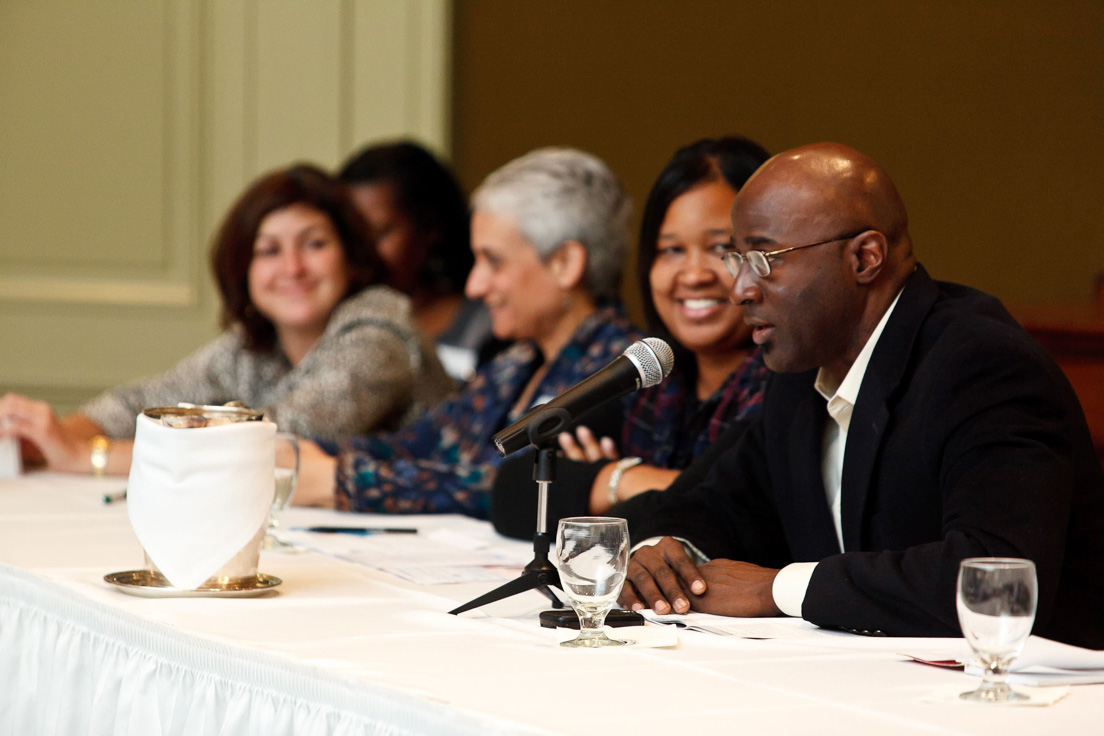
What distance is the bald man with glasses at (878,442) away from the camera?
1.48 metres

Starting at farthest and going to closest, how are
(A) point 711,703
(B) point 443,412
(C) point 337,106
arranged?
1. (C) point 337,106
2. (B) point 443,412
3. (A) point 711,703

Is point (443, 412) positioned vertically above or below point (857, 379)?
below

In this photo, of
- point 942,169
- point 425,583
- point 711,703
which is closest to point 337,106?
point 942,169

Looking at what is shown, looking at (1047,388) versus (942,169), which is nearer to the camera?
(1047,388)

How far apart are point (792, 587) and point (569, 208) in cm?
158

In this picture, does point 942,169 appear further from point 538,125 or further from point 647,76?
point 538,125

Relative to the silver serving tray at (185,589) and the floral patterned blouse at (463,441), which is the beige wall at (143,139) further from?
the silver serving tray at (185,589)

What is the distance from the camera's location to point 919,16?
4.43 meters

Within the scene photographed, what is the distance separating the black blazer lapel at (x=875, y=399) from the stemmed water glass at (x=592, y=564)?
1.42ft

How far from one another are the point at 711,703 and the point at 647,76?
3594 millimetres

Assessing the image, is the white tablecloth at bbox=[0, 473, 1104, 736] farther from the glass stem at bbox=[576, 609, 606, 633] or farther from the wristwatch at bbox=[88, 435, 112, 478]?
the wristwatch at bbox=[88, 435, 112, 478]

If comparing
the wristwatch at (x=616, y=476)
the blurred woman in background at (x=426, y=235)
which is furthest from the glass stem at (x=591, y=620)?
the blurred woman in background at (x=426, y=235)

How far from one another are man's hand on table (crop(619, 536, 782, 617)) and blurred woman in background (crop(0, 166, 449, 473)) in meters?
1.60

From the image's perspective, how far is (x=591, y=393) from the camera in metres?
1.53
